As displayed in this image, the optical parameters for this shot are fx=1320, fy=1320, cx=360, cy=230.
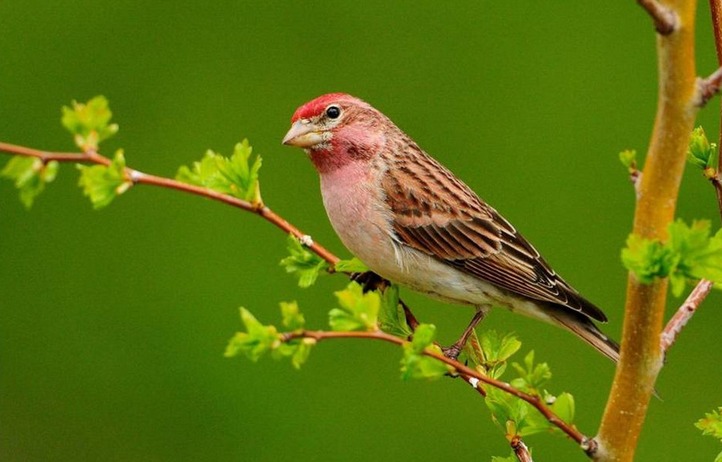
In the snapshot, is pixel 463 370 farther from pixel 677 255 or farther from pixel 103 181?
pixel 103 181

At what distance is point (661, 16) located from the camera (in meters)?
2.13

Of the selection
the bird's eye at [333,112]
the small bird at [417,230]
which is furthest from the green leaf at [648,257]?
the bird's eye at [333,112]

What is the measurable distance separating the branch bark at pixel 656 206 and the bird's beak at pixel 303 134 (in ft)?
6.17

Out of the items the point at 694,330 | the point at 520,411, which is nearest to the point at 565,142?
the point at 694,330

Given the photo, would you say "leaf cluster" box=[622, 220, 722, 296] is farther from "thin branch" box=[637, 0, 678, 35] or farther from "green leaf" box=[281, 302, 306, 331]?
"green leaf" box=[281, 302, 306, 331]

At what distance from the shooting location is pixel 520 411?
2629 mm

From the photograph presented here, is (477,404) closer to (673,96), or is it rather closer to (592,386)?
(592,386)

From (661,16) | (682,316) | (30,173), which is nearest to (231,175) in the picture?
(30,173)

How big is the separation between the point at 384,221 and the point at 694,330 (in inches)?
122

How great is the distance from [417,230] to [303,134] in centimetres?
47

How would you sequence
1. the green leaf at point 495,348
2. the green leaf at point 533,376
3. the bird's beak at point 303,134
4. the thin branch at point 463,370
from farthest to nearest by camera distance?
the bird's beak at point 303,134
the green leaf at point 495,348
the green leaf at point 533,376
the thin branch at point 463,370

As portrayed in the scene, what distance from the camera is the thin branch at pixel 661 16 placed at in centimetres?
212

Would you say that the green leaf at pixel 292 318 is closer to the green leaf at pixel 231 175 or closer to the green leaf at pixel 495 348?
the green leaf at pixel 231 175

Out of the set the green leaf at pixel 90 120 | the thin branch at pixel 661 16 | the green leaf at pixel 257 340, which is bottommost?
the green leaf at pixel 257 340
